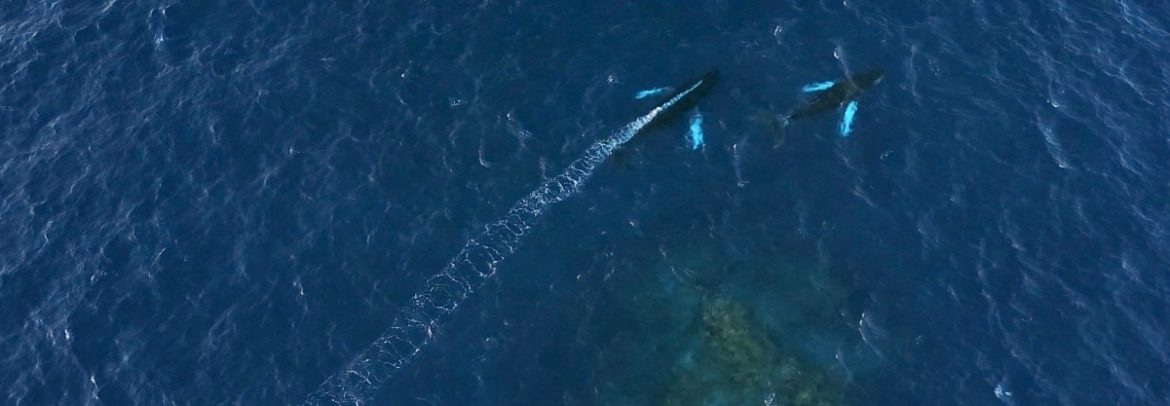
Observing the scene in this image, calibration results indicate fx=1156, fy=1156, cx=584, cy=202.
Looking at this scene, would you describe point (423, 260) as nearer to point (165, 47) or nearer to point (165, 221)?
point (165, 221)

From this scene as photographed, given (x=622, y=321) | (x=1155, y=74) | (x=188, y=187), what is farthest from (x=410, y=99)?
(x=1155, y=74)

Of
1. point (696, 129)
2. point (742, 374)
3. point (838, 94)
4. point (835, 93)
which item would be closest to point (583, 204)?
point (696, 129)

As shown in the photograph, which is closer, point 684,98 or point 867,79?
point 684,98

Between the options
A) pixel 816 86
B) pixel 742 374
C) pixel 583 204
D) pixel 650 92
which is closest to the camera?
pixel 742 374

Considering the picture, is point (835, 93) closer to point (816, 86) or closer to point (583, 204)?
point (816, 86)

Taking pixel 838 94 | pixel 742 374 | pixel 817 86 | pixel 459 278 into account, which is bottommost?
pixel 742 374

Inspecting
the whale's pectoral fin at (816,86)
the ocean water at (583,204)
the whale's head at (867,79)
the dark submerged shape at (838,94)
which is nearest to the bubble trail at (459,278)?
the ocean water at (583,204)

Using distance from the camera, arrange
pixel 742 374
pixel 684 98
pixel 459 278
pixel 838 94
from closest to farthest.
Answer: pixel 742 374, pixel 459 278, pixel 838 94, pixel 684 98
